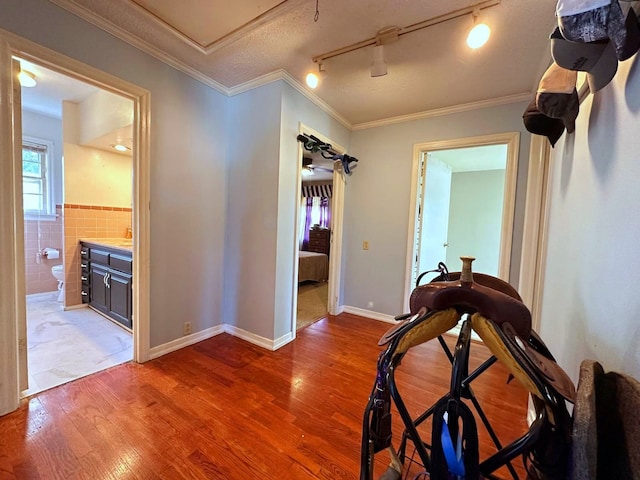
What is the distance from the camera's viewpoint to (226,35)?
75.1 inches

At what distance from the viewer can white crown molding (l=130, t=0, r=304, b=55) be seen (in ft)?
5.34

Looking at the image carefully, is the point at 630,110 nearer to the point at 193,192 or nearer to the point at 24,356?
the point at 193,192

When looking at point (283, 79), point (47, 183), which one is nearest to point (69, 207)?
point (47, 183)

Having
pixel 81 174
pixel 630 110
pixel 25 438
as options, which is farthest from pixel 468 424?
pixel 81 174

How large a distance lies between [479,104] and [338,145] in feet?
5.05

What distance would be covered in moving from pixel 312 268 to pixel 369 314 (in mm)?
1966

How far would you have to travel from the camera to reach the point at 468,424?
0.58 meters

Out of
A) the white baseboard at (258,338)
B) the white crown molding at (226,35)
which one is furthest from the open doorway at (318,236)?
the white crown molding at (226,35)

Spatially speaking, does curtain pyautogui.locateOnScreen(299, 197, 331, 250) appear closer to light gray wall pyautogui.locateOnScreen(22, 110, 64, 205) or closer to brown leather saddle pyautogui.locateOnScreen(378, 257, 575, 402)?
light gray wall pyautogui.locateOnScreen(22, 110, 64, 205)

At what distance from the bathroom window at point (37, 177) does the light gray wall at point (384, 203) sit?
440cm

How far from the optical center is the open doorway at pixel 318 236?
11.3 ft

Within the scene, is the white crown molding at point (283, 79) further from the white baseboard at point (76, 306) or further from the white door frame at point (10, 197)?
the white baseboard at point (76, 306)

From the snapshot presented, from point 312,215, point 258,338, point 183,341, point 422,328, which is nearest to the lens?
point 422,328

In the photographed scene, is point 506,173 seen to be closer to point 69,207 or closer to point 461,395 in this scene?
point 461,395
